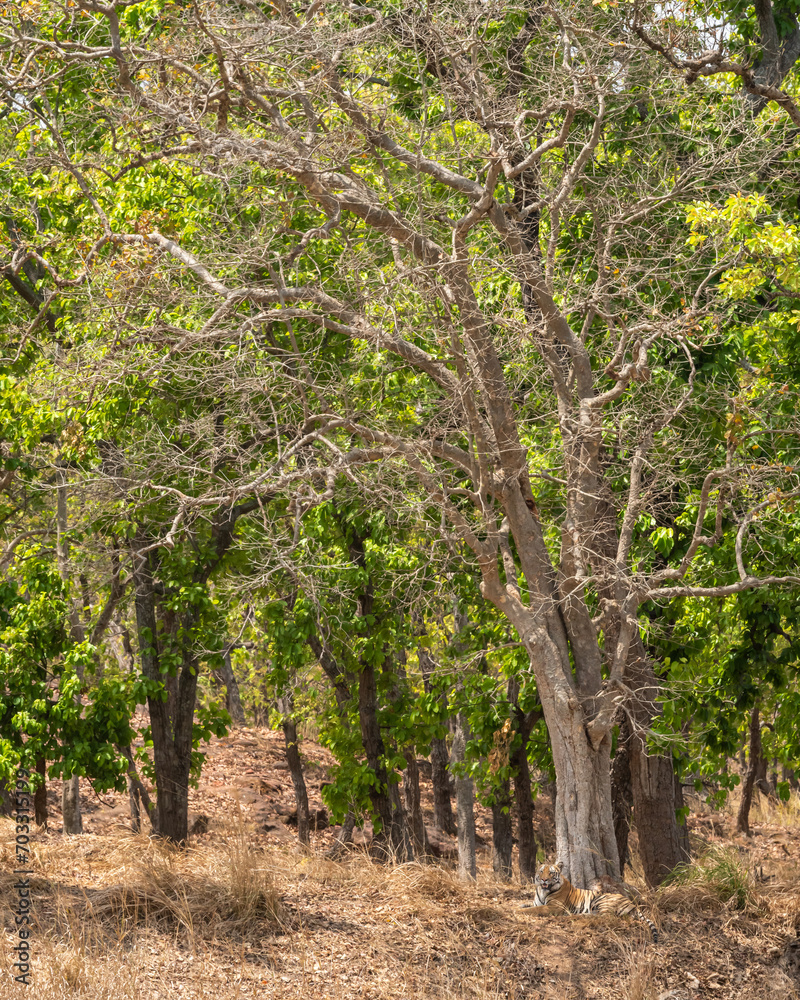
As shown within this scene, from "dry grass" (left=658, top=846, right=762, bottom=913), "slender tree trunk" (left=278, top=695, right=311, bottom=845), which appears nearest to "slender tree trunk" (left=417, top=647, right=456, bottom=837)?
"slender tree trunk" (left=278, top=695, right=311, bottom=845)

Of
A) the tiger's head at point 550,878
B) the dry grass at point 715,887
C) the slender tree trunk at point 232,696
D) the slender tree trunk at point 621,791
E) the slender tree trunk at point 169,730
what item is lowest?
the dry grass at point 715,887

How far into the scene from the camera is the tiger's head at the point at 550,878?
8.15 metres

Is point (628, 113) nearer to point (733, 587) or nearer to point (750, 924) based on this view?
point (733, 587)

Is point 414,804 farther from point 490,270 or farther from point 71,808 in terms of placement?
point 490,270

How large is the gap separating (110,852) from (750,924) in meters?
6.03

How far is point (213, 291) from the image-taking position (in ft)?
28.1

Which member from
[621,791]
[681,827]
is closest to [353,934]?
[621,791]

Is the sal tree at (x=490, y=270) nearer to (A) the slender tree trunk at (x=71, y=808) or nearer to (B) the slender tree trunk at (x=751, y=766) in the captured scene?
(A) the slender tree trunk at (x=71, y=808)

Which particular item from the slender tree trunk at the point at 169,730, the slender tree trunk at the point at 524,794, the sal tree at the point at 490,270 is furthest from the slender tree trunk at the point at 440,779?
the sal tree at the point at 490,270

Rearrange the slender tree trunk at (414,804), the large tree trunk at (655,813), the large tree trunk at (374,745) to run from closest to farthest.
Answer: the large tree trunk at (655,813) < the large tree trunk at (374,745) < the slender tree trunk at (414,804)

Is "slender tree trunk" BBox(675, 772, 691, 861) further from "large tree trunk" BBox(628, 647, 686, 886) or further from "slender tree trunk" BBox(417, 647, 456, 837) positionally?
"slender tree trunk" BBox(417, 647, 456, 837)

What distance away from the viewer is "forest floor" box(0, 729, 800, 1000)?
263 inches

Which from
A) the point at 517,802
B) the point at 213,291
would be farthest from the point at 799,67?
the point at 517,802

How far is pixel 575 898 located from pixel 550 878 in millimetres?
262
